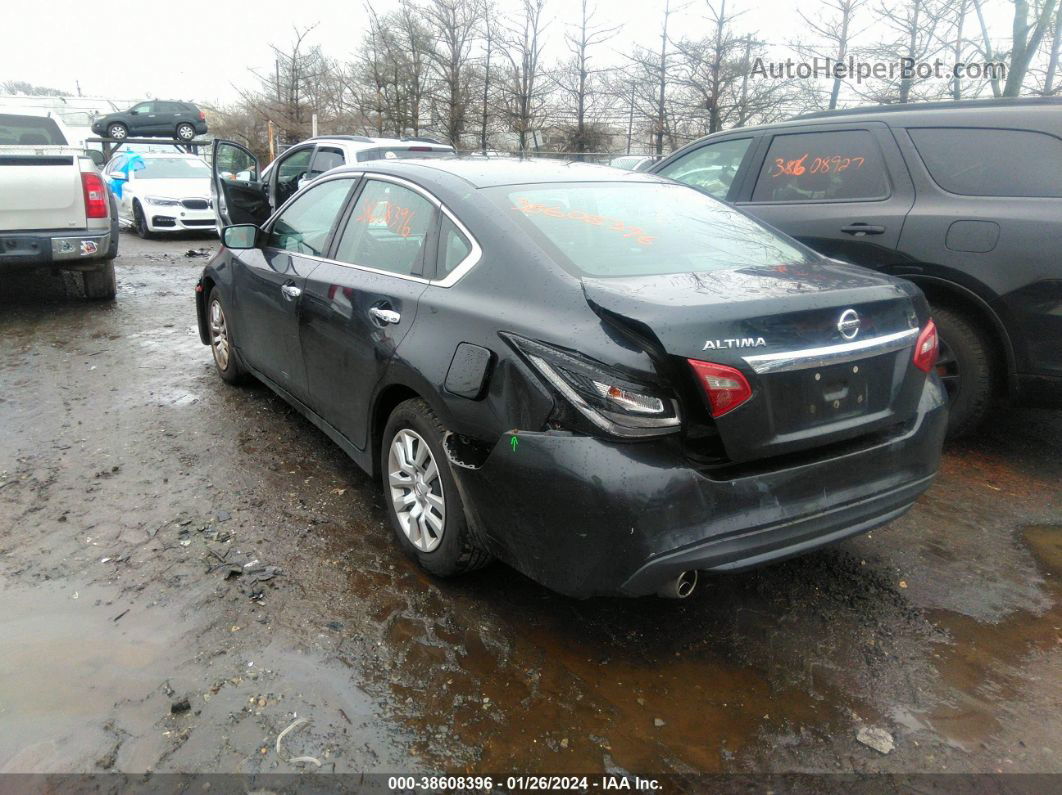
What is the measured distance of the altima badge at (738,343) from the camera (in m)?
2.21

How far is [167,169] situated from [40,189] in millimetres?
7596

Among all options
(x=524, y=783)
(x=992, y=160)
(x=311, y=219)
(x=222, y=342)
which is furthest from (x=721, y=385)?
(x=222, y=342)

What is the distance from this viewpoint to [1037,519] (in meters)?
3.66

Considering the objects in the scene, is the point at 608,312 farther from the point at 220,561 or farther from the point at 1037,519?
the point at 1037,519

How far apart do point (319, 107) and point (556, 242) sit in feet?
89.8

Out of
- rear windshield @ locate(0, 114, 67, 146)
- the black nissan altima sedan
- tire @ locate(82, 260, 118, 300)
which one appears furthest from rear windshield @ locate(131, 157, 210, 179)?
the black nissan altima sedan

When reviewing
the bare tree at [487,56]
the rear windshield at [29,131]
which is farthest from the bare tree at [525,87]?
the rear windshield at [29,131]

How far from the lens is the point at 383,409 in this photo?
3.21m

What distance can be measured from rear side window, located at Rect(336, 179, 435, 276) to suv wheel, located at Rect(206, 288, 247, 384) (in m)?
1.76

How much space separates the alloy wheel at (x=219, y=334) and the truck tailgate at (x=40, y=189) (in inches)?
104

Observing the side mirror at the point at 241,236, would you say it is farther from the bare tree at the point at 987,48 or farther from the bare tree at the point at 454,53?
the bare tree at the point at 454,53

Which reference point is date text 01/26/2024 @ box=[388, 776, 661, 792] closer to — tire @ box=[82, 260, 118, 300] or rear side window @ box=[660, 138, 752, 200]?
rear side window @ box=[660, 138, 752, 200]

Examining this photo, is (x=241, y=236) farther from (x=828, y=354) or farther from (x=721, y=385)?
(x=828, y=354)

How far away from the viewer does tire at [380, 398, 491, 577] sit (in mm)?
2744
